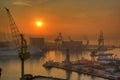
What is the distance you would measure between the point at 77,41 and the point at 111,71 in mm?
20871

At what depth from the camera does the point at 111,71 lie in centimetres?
1285

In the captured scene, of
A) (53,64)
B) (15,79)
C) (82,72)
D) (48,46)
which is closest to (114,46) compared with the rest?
(48,46)

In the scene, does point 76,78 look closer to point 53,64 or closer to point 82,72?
point 82,72

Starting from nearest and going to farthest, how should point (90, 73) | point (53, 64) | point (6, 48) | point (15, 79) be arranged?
point (15, 79) < point (90, 73) < point (53, 64) < point (6, 48)

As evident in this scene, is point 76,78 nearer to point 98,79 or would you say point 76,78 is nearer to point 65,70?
point 98,79

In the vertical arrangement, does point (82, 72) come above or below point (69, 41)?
below

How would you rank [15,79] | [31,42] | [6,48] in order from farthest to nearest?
[31,42]
[6,48]
[15,79]

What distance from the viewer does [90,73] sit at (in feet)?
41.9

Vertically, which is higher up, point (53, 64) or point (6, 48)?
point (6, 48)

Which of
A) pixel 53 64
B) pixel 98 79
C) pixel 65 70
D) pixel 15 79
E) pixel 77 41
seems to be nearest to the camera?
pixel 15 79

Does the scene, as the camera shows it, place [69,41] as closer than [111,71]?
No

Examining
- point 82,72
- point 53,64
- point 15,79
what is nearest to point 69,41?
point 53,64

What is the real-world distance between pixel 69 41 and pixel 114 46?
18.9ft

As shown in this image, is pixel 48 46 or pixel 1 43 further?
pixel 48 46
